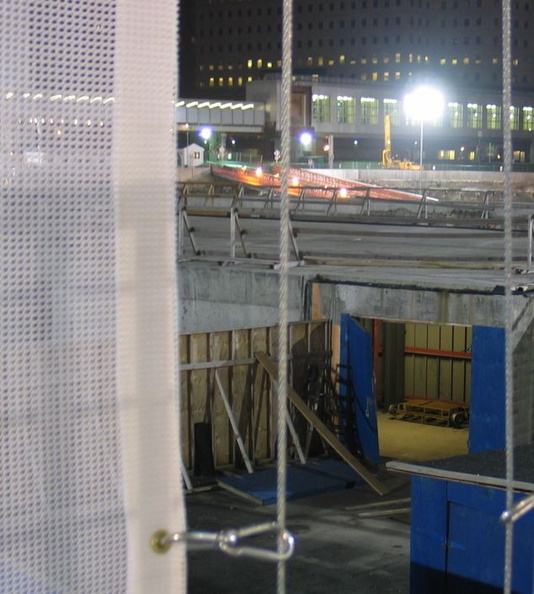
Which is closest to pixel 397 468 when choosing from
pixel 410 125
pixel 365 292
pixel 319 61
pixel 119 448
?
pixel 119 448

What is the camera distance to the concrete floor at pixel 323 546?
9.58 metres

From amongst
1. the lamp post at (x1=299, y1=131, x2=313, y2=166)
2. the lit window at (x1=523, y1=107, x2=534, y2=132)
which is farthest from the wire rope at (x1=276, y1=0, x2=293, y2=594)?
the lit window at (x1=523, y1=107, x2=534, y2=132)

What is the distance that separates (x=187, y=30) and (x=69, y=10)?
18278 cm

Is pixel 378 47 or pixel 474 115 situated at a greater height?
pixel 378 47

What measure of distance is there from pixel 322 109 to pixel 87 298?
4082 inches

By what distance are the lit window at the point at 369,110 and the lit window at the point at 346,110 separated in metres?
1.04

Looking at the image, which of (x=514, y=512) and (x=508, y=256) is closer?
(x=514, y=512)

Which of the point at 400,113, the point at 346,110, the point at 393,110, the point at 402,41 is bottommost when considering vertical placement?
the point at 346,110

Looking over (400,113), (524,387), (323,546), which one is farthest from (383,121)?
(323,546)

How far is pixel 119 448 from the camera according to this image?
2541 mm

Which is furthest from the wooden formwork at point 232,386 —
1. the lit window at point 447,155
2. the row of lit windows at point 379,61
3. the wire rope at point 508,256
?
the row of lit windows at point 379,61

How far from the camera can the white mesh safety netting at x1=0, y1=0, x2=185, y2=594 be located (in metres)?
2.45

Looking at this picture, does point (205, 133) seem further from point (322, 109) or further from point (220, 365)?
point (220, 365)

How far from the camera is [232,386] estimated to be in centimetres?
1378
